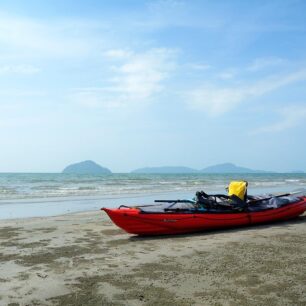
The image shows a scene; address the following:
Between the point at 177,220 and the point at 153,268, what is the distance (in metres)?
3.25

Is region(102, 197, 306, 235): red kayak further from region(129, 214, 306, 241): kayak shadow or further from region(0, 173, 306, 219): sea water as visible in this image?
region(0, 173, 306, 219): sea water

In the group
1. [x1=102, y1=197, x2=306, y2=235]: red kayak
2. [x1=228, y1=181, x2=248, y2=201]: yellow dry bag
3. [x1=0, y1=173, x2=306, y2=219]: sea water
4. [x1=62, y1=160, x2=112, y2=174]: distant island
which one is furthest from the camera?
[x1=62, y1=160, x2=112, y2=174]: distant island

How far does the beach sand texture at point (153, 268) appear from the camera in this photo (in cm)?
538

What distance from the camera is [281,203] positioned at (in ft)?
38.5

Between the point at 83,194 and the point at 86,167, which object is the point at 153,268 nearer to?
the point at 83,194

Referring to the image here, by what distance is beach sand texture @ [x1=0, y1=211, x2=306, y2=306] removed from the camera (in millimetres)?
5383

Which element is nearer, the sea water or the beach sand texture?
the beach sand texture

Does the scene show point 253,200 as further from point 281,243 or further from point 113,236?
point 113,236

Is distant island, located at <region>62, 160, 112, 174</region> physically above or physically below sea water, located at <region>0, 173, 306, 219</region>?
above

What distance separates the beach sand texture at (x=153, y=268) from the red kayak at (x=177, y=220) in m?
0.30

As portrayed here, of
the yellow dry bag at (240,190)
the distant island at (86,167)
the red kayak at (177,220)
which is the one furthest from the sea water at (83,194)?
the distant island at (86,167)

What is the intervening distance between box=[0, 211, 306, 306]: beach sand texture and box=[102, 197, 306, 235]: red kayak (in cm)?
30

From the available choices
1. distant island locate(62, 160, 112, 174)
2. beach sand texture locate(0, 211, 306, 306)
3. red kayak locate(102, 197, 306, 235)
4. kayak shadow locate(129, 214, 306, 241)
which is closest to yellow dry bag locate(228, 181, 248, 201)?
red kayak locate(102, 197, 306, 235)

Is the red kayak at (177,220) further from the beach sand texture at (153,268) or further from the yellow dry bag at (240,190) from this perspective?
the yellow dry bag at (240,190)
